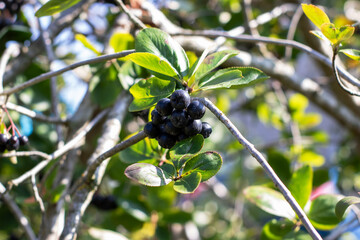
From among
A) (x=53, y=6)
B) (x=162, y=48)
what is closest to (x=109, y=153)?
(x=162, y=48)

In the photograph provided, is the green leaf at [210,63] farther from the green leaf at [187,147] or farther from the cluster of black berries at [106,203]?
the cluster of black berries at [106,203]

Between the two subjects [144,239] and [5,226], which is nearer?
[5,226]

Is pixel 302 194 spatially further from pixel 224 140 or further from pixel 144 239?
pixel 224 140

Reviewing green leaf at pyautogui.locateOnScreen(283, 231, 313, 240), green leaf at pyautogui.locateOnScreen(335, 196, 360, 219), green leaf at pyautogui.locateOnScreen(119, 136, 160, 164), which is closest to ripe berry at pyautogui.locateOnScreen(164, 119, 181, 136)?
green leaf at pyautogui.locateOnScreen(119, 136, 160, 164)

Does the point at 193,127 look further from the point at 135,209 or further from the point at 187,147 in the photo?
the point at 135,209

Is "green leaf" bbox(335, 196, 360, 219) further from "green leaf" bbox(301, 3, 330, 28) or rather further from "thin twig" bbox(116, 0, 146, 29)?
"thin twig" bbox(116, 0, 146, 29)

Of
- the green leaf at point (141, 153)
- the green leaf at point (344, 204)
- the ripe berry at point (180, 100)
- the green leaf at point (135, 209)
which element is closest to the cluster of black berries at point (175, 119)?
the ripe berry at point (180, 100)

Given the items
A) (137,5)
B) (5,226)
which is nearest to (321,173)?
(137,5)
